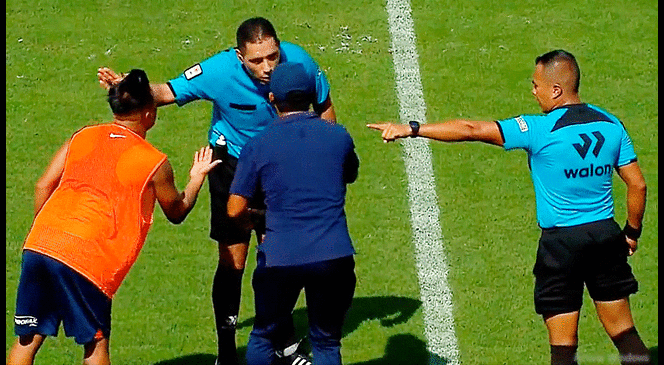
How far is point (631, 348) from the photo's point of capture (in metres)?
6.93

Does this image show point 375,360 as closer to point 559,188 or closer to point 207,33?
point 559,188

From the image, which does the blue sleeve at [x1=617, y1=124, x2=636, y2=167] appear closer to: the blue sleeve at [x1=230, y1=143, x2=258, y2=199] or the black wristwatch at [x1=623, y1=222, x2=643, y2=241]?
the black wristwatch at [x1=623, y1=222, x2=643, y2=241]

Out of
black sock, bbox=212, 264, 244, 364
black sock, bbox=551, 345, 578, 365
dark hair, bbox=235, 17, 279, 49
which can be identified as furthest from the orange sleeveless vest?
black sock, bbox=551, 345, 578, 365

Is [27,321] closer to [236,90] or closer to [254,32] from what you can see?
[236,90]

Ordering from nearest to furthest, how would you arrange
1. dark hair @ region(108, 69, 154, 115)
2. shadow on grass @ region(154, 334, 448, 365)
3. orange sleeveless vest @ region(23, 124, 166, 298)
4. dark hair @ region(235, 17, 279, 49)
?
orange sleeveless vest @ region(23, 124, 166, 298)
dark hair @ region(108, 69, 154, 115)
dark hair @ region(235, 17, 279, 49)
shadow on grass @ region(154, 334, 448, 365)

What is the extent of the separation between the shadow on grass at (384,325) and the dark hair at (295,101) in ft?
6.91

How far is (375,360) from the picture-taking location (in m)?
7.89

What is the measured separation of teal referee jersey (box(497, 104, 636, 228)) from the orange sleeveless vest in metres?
1.93

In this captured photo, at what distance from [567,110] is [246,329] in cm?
283

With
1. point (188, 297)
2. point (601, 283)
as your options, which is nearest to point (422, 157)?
point (188, 297)

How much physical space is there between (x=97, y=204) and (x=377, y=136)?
181 inches

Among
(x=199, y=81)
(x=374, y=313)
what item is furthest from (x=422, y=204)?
(x=199, y=81)

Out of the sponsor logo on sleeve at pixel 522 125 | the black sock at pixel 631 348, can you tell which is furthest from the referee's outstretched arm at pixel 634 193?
the sponsor logo on sleeve at pixel 522 125

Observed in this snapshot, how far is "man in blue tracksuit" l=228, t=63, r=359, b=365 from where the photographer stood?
635 centimetres
